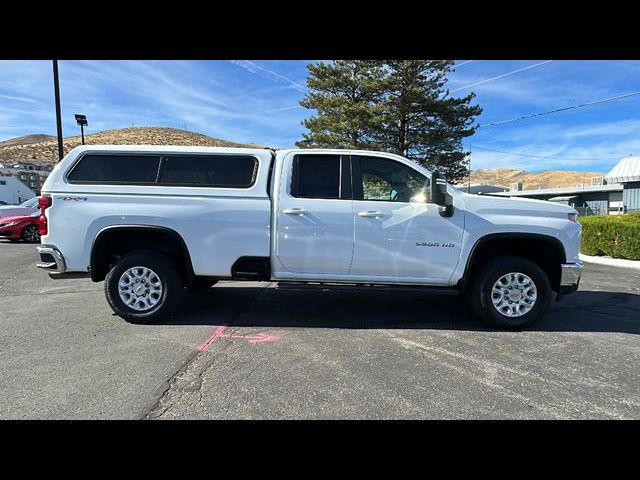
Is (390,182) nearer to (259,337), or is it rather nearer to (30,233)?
(259,337)

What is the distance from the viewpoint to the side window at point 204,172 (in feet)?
15.3

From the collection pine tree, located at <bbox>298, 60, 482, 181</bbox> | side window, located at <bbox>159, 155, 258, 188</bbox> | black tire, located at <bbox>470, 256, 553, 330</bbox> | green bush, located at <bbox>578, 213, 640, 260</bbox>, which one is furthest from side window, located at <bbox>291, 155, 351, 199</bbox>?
pine tree, located at <bbox>298, 60, 482, 181</bbox>

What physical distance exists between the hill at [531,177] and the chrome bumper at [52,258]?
117042 mm

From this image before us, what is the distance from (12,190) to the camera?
41531 millimetres

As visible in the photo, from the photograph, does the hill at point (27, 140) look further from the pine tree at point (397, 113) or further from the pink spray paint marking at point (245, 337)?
the pink spray paint marking at point (245, 337)

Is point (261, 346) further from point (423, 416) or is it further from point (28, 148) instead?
point (28, 148)

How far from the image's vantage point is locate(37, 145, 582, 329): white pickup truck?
14.9 feet

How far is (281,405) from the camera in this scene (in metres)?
2.87

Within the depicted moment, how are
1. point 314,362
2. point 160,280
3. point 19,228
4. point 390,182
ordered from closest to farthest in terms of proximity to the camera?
point 314,362 → point 160,280 → point 390,182 → point 19,228

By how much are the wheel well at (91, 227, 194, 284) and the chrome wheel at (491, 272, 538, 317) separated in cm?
377

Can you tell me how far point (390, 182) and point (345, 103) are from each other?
19.7 meters

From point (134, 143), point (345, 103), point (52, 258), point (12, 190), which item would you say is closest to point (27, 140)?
point (12, 190)

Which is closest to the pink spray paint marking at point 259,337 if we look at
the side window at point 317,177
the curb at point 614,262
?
the side window at point 317,177
